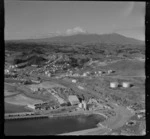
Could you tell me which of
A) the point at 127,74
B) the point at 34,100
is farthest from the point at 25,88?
the point at 127,74

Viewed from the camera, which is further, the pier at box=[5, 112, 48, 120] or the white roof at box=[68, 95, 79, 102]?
the white roof at box=[68, 95, 79, 102]

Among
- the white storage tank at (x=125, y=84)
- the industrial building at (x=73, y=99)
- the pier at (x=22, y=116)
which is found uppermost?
the white storage tank at (x=125, y=84)

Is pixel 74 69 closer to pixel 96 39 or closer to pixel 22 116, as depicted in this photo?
pixel 96 39

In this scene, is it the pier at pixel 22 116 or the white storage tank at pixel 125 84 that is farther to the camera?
the white storage tank at pixel 125 84

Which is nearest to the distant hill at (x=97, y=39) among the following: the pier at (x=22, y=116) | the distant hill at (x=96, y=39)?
the distant hill at (x=96, y=39)

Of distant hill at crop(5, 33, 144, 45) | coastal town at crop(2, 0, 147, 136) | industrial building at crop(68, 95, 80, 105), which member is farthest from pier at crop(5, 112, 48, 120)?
distant hill at crop(5, 33, 144, 45)

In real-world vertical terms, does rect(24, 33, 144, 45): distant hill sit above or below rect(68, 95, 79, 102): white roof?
above

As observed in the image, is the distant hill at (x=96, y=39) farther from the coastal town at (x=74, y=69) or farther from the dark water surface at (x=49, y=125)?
the dark water surface at (x=49, y=125)

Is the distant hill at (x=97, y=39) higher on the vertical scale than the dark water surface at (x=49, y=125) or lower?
higher

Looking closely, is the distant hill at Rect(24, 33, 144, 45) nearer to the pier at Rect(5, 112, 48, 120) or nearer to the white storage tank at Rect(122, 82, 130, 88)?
the white storage tank at Rect(122, 82, 130, 88)

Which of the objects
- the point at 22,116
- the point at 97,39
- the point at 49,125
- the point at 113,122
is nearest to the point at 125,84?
the point at 113,122
